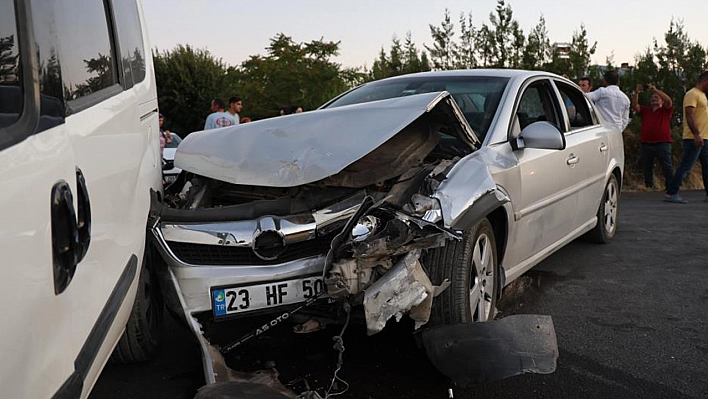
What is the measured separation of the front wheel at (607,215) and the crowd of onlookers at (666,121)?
2590 millimetres

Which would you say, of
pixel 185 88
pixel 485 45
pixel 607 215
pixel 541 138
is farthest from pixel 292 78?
pixel 541 138

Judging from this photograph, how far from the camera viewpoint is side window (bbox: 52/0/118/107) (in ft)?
6.39

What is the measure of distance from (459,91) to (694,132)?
6063 millimetres

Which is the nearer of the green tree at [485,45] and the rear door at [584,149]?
the rear door at [584,149]

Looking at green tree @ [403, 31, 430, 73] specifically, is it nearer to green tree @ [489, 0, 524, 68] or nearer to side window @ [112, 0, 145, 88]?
green tree @ [489, 0, 524, 68]

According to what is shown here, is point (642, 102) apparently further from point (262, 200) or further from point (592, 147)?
point (262, 200)

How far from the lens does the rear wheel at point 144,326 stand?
3.05 metres

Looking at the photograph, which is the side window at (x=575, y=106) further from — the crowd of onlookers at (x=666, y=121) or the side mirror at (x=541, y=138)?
the crowd of onlookers at (x=666, y=121)

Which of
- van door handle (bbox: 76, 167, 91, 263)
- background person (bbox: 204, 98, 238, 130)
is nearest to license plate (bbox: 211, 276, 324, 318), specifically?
van door handle (bbox: 76, 167, 91, 263)

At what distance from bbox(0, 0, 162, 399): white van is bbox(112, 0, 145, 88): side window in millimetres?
171

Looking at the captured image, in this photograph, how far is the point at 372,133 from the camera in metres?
3.20

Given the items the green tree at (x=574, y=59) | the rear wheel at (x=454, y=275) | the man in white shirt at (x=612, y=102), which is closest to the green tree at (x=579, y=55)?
the green tree at (x=574, y=59)

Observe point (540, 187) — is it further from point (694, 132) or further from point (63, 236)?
point (694, 132)

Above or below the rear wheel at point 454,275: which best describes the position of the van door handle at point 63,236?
above
